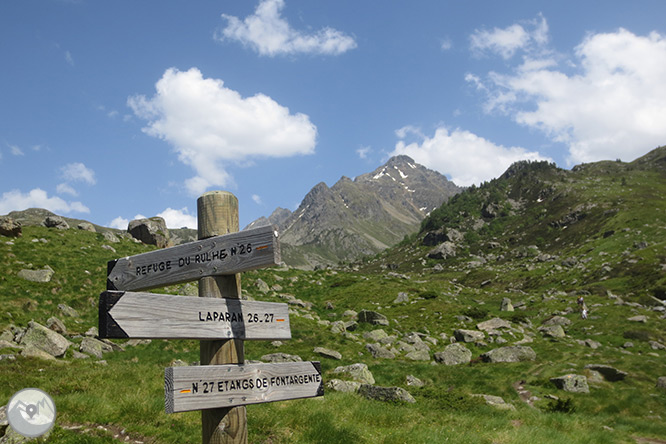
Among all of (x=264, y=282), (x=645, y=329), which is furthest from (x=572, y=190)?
(x=264, y=282)

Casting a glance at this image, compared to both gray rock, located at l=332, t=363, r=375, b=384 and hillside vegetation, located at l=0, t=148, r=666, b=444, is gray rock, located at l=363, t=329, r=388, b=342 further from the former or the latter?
gray rock, located at l=332, t=363, r=375, b=384

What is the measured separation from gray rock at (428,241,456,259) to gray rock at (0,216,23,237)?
15963 cm

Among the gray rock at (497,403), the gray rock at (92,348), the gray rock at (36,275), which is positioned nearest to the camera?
the gray rock at (497,403)

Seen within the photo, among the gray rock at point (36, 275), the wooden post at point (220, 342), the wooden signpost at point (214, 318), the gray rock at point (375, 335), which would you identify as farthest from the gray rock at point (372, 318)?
the wooden post at point (220, 342)

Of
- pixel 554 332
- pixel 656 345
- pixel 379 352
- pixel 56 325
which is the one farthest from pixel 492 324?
pixel 56 325

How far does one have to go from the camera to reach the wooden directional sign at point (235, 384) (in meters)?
5.25

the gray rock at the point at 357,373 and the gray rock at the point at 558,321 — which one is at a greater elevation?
the gray rock at the point at 357,373

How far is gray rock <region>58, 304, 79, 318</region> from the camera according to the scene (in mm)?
25294

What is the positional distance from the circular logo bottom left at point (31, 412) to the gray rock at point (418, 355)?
91.0ft

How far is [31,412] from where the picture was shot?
17.1 feet

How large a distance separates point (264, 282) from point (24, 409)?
37.5 meters

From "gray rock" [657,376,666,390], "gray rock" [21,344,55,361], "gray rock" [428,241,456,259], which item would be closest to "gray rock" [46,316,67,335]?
"gray rock" [21,344,55,361]

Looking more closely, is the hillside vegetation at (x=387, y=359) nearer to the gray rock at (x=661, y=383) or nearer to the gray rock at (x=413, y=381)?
the gray rock at (x=413, y=381)

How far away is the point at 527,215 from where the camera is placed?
650 feet
